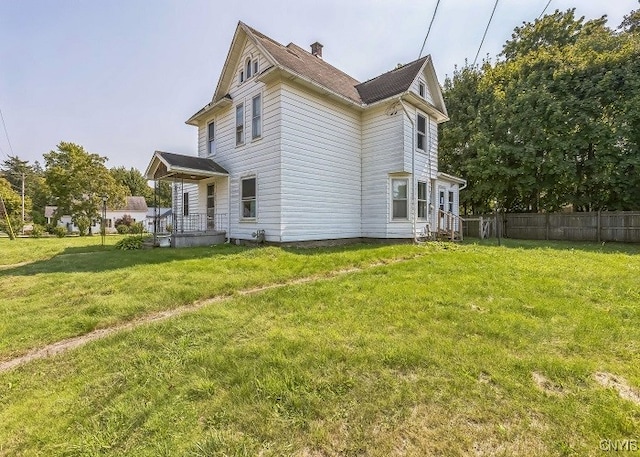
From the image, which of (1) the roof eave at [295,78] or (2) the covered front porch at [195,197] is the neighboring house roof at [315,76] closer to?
(1) the roof eave at [295,78]

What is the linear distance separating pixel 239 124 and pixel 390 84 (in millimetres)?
6549

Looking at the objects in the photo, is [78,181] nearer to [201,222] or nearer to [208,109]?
[201,222]

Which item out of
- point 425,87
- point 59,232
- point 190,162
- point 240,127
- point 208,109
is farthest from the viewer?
point 59,232

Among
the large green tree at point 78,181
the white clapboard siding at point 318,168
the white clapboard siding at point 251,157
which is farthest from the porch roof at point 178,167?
the large green tree at point 78,181

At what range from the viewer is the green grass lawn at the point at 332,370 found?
6.96 feet

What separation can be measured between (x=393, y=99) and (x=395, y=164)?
97.9 inches

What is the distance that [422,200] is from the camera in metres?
12.9

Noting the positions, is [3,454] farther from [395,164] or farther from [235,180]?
[395,164]

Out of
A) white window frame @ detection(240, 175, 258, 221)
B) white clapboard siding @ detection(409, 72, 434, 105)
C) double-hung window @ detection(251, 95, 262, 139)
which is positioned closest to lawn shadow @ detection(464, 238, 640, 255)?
white clapboard siding @ detection(409, 72, 434, 105)

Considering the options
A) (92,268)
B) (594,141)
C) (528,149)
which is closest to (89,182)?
(92,268)

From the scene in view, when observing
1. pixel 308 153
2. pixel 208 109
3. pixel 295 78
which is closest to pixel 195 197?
pixel 208 109

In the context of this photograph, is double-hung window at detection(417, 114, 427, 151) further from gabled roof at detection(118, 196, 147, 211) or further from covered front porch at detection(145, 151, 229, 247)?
gabled roof at detection(118, 196, 147, 211)

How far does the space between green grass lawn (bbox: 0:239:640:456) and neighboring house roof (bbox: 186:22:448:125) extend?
26.4 ft

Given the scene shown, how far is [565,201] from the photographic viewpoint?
17.5 metres
